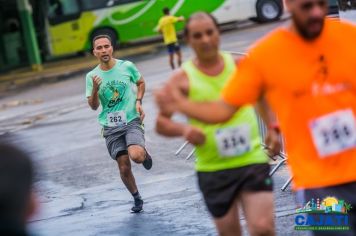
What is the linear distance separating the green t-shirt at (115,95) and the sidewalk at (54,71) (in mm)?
18314

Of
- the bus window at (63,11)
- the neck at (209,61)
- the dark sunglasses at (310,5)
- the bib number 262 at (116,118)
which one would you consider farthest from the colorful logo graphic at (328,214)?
the bus window at (63,11)

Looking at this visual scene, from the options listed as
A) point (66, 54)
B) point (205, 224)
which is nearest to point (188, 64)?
point (205, 224)

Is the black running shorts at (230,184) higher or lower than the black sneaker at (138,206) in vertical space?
higher

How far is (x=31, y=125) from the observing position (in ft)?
58.2

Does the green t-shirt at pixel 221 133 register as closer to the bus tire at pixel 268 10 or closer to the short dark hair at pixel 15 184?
the short dark hair at pixel 15 184

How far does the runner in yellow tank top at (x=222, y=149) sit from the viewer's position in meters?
5.38

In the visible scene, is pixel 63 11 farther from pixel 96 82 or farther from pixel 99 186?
pixel 96 82

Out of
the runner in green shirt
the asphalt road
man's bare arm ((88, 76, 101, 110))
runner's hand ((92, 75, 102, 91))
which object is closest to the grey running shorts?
the runner in green shirt

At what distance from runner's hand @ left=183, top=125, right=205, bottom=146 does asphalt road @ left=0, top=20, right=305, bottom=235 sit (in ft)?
2.87

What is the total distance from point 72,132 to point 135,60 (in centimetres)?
1357

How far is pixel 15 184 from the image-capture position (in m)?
3.21

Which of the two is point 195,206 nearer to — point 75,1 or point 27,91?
point 27,91

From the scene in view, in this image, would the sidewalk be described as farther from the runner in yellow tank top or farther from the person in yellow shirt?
the runner in yellow tank top

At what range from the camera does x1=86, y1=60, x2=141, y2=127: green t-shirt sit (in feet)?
29.3
